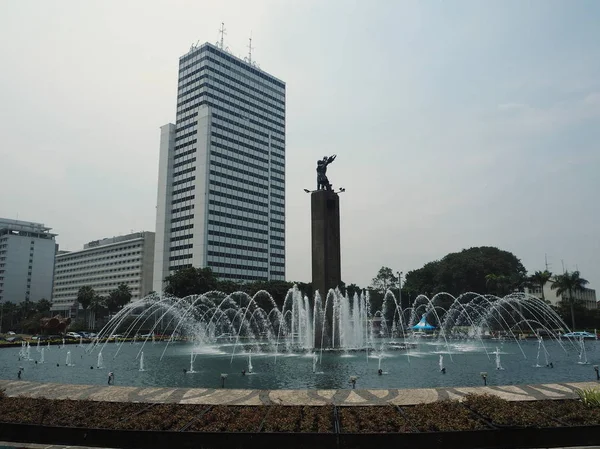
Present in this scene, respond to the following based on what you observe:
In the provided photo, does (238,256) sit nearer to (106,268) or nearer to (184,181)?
(184,181)

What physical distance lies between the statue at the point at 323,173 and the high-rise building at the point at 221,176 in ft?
283

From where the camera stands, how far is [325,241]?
37.4m

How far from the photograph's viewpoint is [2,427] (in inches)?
414

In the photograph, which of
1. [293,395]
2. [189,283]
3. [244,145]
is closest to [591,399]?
[293,395]

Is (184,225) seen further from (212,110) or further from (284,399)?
(284,399)

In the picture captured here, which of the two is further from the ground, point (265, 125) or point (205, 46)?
point (205, 46)

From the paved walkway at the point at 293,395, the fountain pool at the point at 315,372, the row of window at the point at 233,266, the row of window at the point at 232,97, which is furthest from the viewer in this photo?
the row of window at the point at 232,97

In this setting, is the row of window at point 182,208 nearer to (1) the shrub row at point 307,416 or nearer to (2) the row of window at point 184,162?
(2) the row of window at point 184,162

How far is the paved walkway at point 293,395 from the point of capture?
14.5 m

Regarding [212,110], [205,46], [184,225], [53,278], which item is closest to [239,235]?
[184,225]

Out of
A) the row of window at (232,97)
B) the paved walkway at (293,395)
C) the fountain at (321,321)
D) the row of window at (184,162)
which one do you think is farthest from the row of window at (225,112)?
the paved walkway at (293,395)

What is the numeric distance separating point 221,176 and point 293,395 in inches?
4710

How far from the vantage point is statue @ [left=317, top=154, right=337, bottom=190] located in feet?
130

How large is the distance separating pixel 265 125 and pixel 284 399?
143 meters
